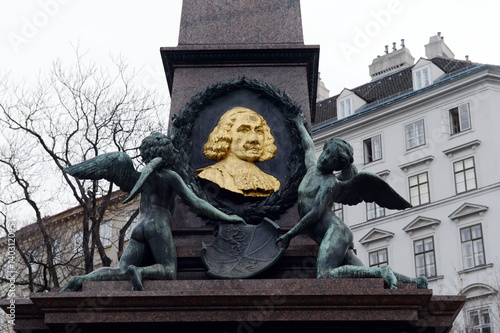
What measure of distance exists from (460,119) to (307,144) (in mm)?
30531

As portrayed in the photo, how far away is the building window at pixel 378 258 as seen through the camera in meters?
38.6

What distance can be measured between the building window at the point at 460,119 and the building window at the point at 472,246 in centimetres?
481

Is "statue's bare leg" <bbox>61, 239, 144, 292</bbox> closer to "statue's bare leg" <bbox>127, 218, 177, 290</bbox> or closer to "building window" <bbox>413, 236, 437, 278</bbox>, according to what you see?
"statue's bare leg" <bbox>127, 218, 177, 290</bbox>

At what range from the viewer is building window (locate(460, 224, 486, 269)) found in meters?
35.0

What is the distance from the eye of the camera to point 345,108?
45125 mm

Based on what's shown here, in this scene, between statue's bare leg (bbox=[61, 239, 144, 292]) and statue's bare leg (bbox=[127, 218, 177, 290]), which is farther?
statue's bare leg (bbox=[127, 218, 177, 290])

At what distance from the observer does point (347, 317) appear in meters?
7.40

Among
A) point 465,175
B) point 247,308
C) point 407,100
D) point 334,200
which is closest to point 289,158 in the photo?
point 334,200

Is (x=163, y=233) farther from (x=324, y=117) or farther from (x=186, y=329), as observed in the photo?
(x=324, y=117)

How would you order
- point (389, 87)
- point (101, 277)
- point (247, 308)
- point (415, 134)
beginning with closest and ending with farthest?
point (247, 308) → point (101, 277) → point (415, 134) → point (389, 87)

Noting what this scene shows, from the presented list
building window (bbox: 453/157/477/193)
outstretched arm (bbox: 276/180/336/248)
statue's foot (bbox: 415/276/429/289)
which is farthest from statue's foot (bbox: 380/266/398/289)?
building window (bbox: 453/157/477/193)

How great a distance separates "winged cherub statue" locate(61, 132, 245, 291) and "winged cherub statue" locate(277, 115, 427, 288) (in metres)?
0.72

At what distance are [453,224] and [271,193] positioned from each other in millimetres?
28942

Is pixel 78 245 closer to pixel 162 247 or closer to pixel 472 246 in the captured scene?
pixel 162 247
